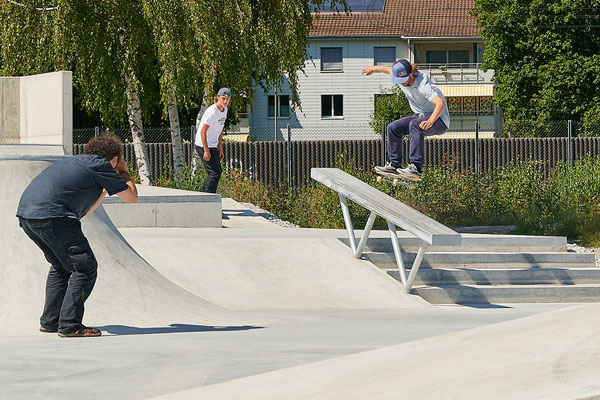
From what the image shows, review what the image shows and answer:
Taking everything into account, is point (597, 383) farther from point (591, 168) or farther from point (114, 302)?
point (591, 168)

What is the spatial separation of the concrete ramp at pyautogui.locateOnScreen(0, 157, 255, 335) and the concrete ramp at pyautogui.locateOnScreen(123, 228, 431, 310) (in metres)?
1.15

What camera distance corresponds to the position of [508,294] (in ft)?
32.6

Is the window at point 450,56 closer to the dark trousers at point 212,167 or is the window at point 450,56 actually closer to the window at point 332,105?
the window at point 332,105

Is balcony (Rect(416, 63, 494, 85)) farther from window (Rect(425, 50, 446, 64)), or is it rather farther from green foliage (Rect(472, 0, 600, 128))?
green foliage (Rect(472, 0, 600, 128))

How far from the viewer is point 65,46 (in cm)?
1759

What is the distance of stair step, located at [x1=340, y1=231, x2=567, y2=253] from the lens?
10812mm

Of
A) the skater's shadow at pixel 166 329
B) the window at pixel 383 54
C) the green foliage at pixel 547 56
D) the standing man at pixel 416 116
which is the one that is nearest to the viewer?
the skater's shadow at pixel 166 329

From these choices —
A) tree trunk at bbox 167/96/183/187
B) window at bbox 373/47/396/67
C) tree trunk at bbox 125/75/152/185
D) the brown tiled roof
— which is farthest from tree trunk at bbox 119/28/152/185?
window at bbox 373/47/396/67

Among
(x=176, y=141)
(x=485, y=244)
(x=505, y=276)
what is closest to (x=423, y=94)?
(x=485, y=244)

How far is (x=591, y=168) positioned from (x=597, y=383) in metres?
16.7

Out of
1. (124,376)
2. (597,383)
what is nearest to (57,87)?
(124,376)

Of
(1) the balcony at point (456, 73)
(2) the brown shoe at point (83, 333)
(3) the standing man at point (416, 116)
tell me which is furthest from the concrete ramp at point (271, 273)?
(1) the balcony at point (456, 73)

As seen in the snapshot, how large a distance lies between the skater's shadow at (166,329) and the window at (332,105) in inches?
1733

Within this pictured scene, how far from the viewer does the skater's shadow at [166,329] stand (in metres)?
6.46
